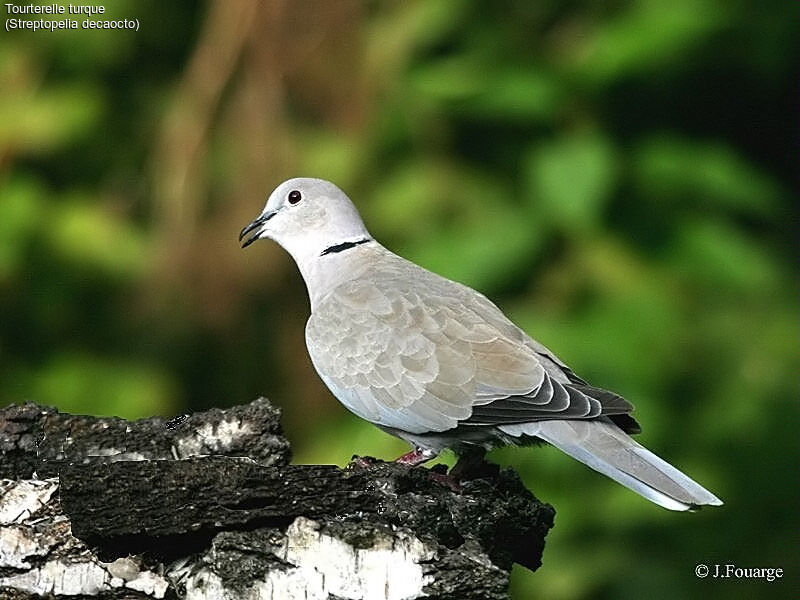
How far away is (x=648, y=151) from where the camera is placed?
6699 millimetres

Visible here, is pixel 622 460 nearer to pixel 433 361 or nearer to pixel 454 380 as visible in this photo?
pixel 454 380

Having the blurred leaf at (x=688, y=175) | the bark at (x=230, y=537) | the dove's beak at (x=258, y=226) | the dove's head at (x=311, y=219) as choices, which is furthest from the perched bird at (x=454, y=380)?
the blurred leaf at (x=688, y=175)

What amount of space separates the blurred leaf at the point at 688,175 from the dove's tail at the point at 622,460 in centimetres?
309

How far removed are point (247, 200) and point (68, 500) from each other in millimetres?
4577

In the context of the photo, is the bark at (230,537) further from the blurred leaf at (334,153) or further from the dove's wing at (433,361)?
the blurred leaf at (334,153)

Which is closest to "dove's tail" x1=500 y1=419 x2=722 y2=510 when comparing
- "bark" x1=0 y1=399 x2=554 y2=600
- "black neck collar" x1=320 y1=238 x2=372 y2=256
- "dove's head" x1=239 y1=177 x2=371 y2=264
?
"bark" x1=0 y1=399 x2=554 y2=600

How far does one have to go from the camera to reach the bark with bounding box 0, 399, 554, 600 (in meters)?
2.94

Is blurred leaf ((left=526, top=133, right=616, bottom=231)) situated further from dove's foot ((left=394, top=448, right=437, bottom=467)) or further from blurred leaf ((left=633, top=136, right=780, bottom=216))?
dove's foot ((left=394, top=448, right=437, bottom=467))

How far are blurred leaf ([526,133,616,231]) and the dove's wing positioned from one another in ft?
6.41

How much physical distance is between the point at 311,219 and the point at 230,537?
7.21ft

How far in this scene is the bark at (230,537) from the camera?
9.64 ft

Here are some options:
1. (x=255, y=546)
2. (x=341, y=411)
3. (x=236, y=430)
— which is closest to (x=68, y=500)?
(x=255, y=546)

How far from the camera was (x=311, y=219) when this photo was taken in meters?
4.99

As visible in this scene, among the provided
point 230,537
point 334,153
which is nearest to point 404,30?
point 334,153
